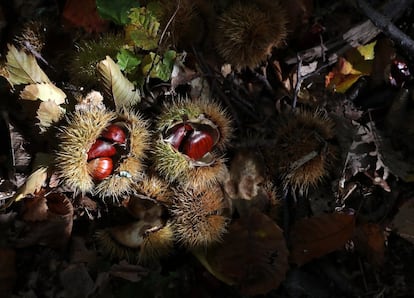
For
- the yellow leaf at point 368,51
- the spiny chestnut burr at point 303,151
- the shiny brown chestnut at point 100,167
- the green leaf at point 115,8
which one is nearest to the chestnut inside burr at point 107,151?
the shiny brown chestnut at point 100,167

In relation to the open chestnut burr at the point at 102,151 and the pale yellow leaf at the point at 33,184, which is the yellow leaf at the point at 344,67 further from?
the pale yellow leaf at the point at 33,184

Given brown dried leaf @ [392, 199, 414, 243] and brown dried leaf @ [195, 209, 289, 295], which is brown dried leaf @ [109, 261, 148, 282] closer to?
brown dried leaf @ [195, 209, 289, 295]

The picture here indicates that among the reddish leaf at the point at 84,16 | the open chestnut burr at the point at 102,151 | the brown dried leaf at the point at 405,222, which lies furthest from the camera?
the reddish leaf at the point at 84,16

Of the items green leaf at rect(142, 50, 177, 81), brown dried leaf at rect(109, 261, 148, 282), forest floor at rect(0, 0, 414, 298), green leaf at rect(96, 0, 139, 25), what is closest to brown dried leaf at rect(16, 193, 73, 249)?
forest floor at rect(0, 0, 414, 298)

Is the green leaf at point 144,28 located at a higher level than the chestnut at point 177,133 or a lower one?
higher

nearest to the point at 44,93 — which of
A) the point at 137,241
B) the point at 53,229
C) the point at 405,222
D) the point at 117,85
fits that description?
the point at 117,85

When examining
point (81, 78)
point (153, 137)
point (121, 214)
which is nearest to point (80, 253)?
point (121, 214)

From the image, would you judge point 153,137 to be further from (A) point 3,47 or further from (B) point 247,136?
(A) point 3,47
